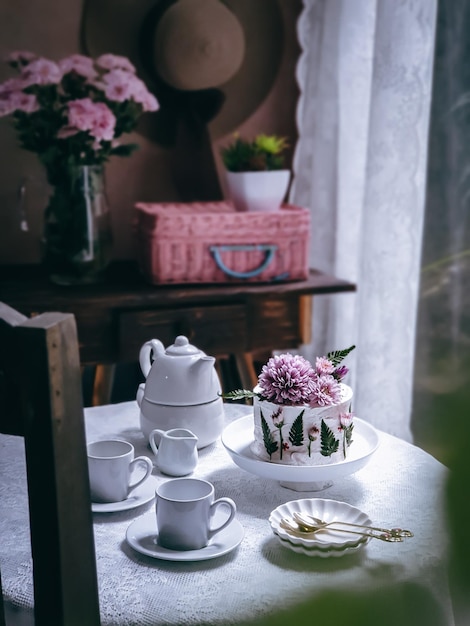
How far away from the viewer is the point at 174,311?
1.99 m

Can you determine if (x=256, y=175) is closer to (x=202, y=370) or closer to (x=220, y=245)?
(x=220, y=245)

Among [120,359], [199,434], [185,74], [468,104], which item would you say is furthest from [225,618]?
[185,74]

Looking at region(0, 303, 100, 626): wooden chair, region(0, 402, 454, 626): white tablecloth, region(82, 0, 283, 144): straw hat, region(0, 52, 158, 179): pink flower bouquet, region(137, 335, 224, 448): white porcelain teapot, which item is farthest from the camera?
region(82, 0, 283, 144): straw hat

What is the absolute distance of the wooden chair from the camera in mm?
576

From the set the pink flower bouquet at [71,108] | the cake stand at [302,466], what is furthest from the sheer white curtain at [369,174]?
the cake stand at [302,466]

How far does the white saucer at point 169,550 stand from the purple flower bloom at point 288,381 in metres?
0.18

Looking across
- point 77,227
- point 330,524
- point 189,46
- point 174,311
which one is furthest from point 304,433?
point 189,46

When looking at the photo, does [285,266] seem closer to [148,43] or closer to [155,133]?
[155,133]

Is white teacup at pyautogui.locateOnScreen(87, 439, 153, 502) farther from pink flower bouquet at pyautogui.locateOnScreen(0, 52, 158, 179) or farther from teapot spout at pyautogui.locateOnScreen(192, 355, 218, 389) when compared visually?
pink flower bouquet at pyautogui.locateOnScreen(0, 52, 158, 179)

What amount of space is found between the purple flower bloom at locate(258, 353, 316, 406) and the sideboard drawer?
986 millimetres

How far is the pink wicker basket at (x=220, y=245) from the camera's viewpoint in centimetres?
203

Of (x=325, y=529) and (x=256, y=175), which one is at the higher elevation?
(x=256, y=175)

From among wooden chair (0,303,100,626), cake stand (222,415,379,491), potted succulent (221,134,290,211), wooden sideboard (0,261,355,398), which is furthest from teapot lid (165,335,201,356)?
potted succulent (221,134,290,211)

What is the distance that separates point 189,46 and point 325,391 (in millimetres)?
1560
